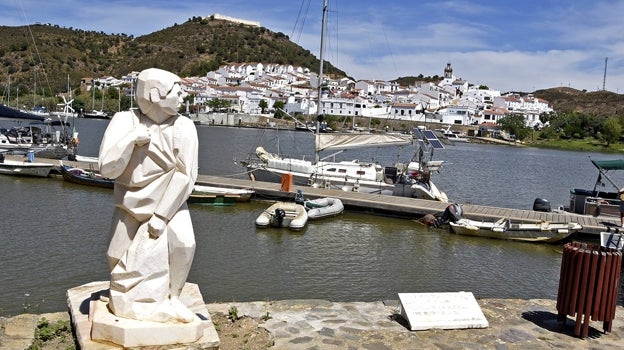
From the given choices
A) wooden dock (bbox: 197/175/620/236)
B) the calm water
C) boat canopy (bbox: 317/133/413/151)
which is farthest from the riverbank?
boat canopy (bbox: 317/133/413/151)

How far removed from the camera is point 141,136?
17.9 ft

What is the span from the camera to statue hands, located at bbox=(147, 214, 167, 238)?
558 cm

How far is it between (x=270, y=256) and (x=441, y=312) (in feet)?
25.3

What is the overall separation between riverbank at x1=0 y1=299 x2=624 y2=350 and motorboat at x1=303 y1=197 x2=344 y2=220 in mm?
11102

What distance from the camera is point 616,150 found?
81.1 m

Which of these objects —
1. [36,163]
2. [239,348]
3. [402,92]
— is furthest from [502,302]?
[402,92]

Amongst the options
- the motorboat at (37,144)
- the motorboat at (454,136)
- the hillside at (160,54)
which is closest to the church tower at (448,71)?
the hillside at (160,54)

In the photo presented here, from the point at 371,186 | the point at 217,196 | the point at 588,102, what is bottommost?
the point at 217,196

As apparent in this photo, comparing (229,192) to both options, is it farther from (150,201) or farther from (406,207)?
(150,201)

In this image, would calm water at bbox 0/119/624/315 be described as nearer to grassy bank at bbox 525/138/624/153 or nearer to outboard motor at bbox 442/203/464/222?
outboard motor at bbox 442/203/464/222

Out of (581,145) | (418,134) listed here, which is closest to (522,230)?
(418,134)

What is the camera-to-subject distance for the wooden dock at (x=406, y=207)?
2022cm

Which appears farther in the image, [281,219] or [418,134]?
[418,134]

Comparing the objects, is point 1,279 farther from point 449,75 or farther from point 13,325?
point 449,75
